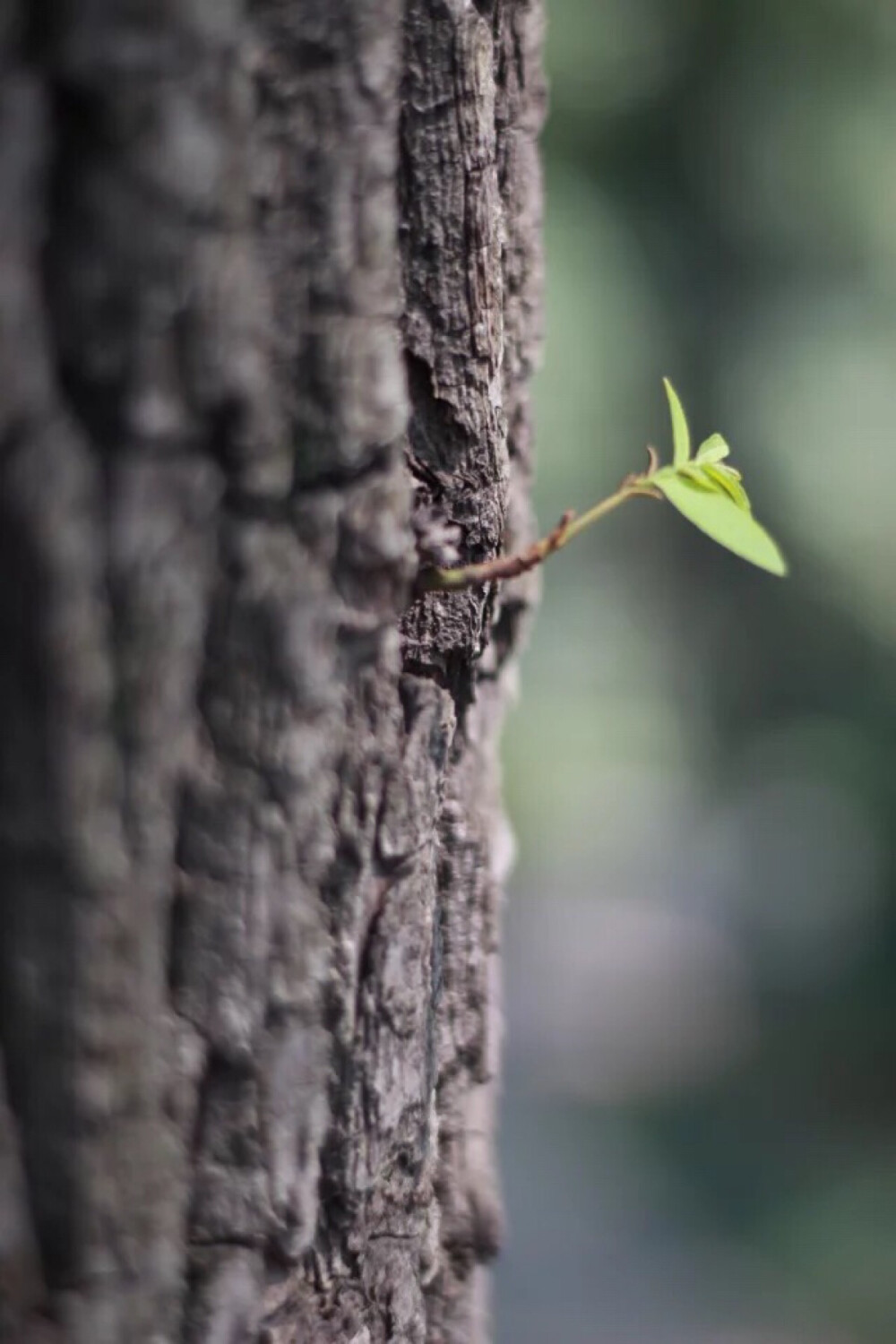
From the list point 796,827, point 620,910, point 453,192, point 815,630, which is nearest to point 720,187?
point 815,630

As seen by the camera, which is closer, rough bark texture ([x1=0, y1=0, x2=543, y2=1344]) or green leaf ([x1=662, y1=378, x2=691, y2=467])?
rough bark texture ([x1=0, y1=0, x2=543, y2=1344])

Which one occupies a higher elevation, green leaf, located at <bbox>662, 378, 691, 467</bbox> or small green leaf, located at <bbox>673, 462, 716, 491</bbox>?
green leaf, located at <bbox>662, 378, 691, 467</bbox>

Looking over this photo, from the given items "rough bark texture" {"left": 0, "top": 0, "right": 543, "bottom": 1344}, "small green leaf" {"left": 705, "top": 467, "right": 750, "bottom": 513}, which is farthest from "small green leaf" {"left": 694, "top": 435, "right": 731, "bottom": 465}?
"rough bark texture" {"left": 0, "top": 0, "right": 543, "bottom": 1344}

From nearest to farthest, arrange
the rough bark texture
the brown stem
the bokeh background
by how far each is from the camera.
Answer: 1. the rough bark texture
2. the brown stem
3. the bokeh background

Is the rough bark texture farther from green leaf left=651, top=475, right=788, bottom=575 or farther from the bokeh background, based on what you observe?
the bokeh background

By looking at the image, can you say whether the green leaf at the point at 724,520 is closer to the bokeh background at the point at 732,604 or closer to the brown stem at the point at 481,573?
the brown stem at the point at 481,573

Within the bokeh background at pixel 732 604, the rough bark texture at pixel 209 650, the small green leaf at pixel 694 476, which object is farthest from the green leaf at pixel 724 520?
the bokeh background at pixel 732 604
